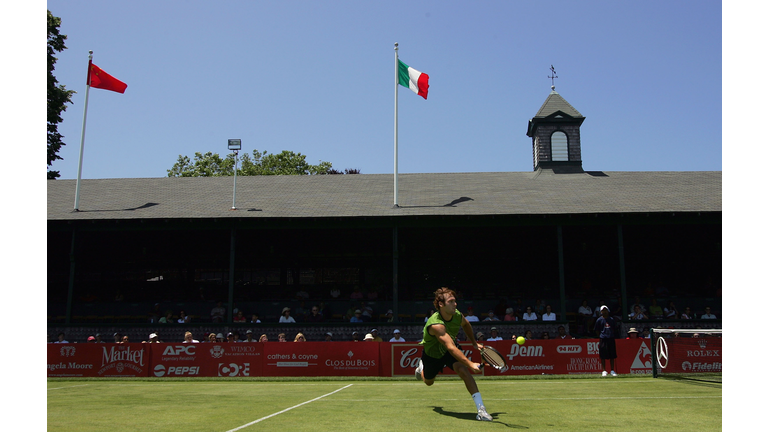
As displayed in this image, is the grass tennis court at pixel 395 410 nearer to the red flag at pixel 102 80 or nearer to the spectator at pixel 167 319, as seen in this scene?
the spectator at pixel 167 319

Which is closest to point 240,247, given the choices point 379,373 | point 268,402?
point 379,373

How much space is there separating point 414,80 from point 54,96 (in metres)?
24.3

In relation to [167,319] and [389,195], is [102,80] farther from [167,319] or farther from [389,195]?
[389,195]

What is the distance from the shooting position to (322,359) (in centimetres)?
1803

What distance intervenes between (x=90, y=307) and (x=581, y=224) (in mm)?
20683

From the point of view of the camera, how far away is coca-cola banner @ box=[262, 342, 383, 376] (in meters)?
17.9

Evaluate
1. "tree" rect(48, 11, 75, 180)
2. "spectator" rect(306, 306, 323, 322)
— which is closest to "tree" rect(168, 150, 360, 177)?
"tree" rect(48, 11, 75, 180)

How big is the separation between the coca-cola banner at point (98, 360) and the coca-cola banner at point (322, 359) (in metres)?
3.97

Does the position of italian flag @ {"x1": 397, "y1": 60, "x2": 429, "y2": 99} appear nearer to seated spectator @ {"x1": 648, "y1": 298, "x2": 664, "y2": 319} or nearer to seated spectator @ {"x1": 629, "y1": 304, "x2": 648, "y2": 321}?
seated spectator @ {"x1": 629, "y1": 304, "x2": 648, "y2": 321}

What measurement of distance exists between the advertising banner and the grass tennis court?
6134 mm

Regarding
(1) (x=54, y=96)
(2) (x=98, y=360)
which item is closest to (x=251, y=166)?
(1) (x=54, y=96)

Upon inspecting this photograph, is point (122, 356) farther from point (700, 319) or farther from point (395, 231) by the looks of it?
point (700, 319)

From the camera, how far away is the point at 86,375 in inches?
727

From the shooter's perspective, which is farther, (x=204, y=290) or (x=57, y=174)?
(x=57, y=174)
